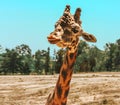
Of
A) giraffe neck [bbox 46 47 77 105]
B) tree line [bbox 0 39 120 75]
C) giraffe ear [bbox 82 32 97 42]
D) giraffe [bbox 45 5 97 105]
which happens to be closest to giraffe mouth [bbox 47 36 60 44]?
giraffe [bbox 45 5 97 105]

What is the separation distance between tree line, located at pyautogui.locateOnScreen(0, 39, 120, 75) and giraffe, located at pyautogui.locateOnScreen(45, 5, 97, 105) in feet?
204

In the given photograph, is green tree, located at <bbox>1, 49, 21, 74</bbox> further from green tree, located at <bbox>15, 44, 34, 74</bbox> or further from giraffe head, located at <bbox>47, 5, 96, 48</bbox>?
giraffe head, located at <bbox>47, 5, 96, 48</bbox>

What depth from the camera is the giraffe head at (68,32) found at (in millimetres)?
4987

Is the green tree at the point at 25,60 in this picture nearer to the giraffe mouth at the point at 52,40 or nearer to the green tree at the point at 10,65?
the green tree at the point at 10,65

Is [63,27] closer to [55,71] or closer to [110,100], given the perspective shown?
[110,100]

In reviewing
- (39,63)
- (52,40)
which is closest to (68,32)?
(52,40)

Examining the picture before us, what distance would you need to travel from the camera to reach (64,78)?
658cm

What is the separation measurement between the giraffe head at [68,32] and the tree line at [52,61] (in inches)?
2476

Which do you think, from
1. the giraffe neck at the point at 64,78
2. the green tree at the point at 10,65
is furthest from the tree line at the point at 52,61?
the giraffe neck at the point at 64,78

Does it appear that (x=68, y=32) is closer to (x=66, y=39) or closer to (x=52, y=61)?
(x=66, y=39)

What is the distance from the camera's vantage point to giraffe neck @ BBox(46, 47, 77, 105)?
21.4 feet

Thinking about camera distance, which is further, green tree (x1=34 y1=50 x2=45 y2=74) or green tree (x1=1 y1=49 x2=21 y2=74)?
green tree (x1=34 y1=50 x2=45 y2=74)

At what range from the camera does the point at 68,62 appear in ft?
21.4

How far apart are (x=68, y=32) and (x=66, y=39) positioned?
22cm
